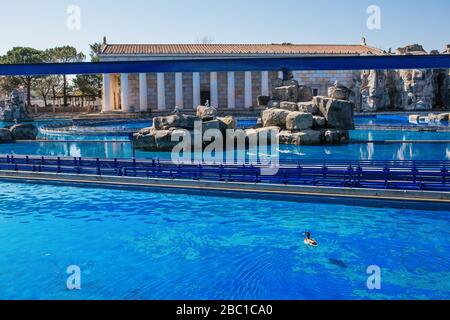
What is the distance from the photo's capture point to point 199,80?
84375 millimetres

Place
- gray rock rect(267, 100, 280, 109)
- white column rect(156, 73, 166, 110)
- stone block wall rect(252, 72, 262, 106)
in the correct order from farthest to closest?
stone block wall rect(252, 72, 262, 106) < white column rect(156, 73, 166, 110) < gray rock rect(267, 100, 280, 109)

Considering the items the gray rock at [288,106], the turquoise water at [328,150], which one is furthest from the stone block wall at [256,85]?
the gray rock at [288,106]

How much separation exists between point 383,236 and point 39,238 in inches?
524

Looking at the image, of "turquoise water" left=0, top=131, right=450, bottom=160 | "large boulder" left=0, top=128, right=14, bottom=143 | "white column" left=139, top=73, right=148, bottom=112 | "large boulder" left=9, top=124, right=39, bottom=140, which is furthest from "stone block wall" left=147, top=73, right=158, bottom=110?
"turquoise water" left=0, top=131, right=450, bottom=160

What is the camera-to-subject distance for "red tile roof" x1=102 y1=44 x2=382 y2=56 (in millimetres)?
79812

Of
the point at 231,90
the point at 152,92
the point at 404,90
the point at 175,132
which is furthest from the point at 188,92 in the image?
the point at 175,132

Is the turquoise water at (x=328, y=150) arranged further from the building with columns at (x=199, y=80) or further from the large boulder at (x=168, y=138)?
the building with columns at (x=199, y=80)

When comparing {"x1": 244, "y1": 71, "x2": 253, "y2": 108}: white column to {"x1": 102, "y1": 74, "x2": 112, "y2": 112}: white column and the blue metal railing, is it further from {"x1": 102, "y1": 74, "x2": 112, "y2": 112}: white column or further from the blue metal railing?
the blue metal railing

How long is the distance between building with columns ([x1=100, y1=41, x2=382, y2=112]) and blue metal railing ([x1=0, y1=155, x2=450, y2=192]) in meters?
50.9

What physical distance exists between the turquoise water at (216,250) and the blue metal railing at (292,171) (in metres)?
1.83

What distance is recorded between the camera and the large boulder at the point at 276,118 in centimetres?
4516

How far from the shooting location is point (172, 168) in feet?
87.7

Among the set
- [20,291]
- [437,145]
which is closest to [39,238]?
[20,291]
